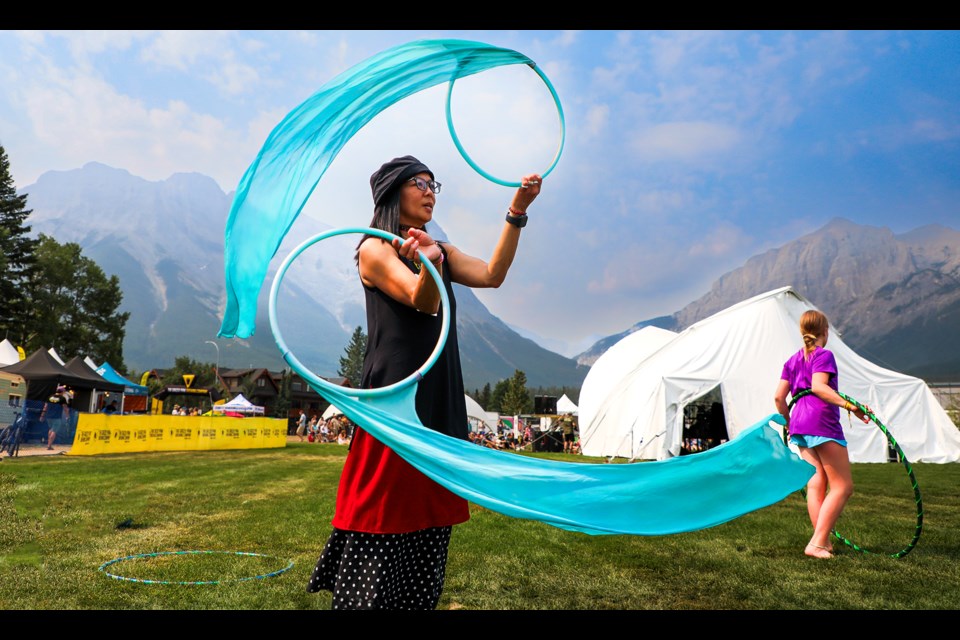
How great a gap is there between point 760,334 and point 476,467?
2086 cm

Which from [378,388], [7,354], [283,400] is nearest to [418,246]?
[378,388]

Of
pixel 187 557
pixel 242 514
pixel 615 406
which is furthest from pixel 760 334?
pixel 187 557

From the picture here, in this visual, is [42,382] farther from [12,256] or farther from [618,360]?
[12,256]

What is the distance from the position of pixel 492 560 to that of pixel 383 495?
3.07 metres

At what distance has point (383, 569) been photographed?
2789mm

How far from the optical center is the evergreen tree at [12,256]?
5150 centimetres

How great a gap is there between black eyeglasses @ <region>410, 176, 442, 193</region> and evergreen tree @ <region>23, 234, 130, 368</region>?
6580 centimetres

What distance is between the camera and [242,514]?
8.37 m

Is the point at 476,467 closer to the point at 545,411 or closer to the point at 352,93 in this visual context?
the point at 352,93

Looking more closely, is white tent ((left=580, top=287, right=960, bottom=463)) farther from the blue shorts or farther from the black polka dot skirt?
the black polka dot skirt

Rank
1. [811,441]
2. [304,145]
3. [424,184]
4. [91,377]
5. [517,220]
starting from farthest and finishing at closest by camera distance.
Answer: [91,377] < [811,441] < [304,145] < [424,184] < [517,220]

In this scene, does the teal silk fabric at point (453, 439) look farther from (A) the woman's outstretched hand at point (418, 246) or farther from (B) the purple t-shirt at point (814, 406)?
(B) the purple t-shirt at point (814, 406)
